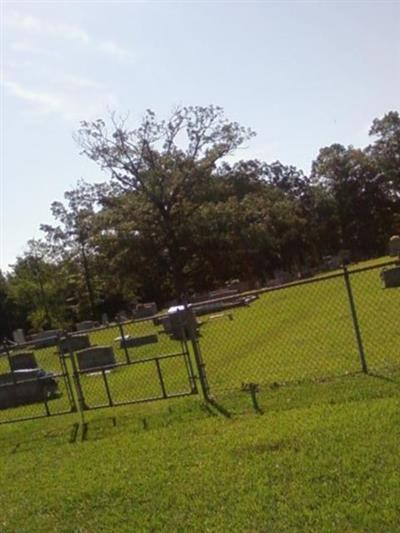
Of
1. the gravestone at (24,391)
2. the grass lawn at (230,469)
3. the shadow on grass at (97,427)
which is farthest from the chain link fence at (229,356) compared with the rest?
the grass lawn at (230,469)

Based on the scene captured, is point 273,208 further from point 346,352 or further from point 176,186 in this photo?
point 346,352

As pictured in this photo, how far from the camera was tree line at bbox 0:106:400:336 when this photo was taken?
45062 millimetres

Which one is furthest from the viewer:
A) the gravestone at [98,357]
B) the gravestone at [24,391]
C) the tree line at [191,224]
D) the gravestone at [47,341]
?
the tree line at [191,224]

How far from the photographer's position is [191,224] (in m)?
46.0

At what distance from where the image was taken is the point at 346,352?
11.9 m

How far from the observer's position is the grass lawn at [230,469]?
5125 mm

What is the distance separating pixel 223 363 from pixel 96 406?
10.9ft

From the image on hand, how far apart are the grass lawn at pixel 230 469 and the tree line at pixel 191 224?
28.7 meters

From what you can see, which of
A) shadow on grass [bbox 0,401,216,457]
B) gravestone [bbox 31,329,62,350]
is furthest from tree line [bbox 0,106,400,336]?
shadow on grass [bbox 0,401,216,457]

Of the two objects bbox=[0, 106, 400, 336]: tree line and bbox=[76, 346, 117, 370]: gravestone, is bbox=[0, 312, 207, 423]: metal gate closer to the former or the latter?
bbox=[76, 346, 117, 370]: gravestone

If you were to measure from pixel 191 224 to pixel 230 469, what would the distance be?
131ft

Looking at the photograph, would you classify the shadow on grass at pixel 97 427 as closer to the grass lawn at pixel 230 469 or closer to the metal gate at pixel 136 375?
the grass lawn at pixel 230 469

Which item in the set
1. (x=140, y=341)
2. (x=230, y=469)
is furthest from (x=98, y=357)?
(x=230, y=469)

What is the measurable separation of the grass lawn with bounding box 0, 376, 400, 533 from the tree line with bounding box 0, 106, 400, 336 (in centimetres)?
2865
